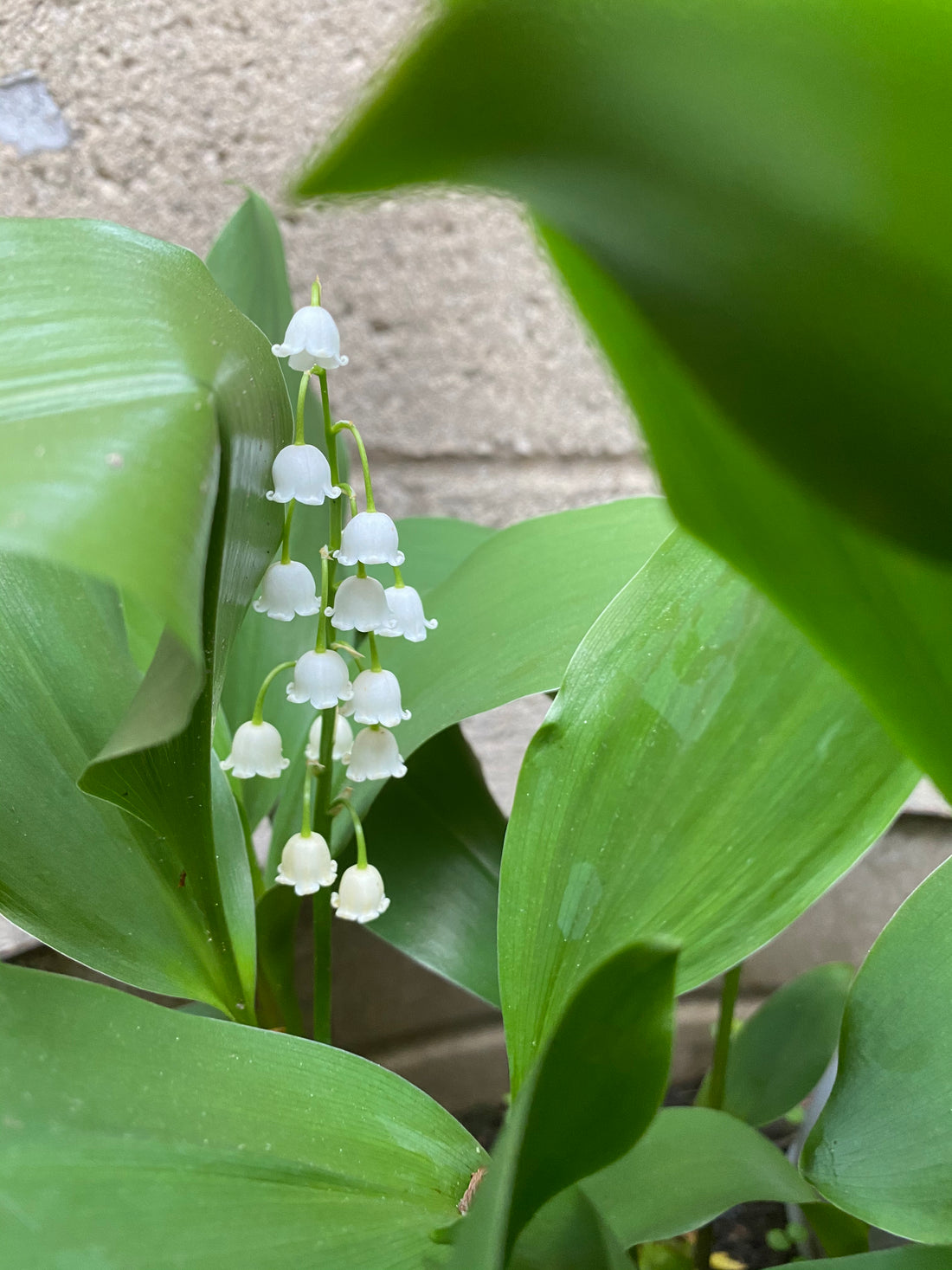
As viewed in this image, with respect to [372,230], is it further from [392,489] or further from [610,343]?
[610,343]

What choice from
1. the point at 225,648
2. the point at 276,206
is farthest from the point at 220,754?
the point at 276,206

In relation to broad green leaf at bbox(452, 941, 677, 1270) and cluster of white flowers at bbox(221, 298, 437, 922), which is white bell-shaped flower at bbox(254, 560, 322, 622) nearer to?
cluster of white flowers at bbox(221, 298, 437, 922)

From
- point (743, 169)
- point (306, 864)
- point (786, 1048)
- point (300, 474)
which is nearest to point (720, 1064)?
point (786, 1048)

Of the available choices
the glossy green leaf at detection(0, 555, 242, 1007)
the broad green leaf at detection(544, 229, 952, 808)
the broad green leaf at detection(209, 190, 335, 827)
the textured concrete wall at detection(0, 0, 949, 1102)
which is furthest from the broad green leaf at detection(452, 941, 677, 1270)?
the textured concrete wall at detection(0, 0, 949, 1102)

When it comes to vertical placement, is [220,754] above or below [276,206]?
below

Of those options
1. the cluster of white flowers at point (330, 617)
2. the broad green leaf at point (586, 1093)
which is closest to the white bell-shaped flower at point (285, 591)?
the cluster of white flowers at point (330, 617)

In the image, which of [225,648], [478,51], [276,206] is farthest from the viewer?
[276,206]

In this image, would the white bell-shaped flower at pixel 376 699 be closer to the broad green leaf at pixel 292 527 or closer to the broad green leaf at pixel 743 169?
the broad green leaf at pixel 292 527
